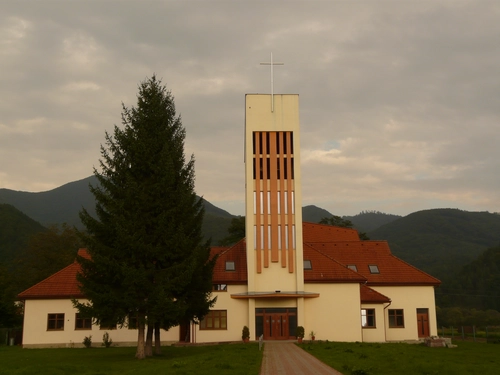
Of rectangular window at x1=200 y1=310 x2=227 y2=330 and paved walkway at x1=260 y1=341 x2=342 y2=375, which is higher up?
rectangular window at x1=200 y1=310 x2=227 y2=330

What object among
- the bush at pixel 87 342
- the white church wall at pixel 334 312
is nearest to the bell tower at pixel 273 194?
the white church wall at pixel 334 312

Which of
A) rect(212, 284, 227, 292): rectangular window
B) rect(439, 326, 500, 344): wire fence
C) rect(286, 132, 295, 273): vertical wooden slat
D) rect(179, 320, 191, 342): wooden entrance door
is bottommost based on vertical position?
rect(439, 326, 500, 344): wire fence

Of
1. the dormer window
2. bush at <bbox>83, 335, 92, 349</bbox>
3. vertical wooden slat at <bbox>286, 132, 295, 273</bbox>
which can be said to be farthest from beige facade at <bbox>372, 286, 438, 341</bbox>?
bush at <bbox>83, 335, 92, 349</bbox>

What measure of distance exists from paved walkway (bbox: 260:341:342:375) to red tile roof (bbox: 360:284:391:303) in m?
12.4

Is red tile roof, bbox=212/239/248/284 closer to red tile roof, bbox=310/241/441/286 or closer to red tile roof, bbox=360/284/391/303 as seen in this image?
red tile roof, bbox=310/241/441/286

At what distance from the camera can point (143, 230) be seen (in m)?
26.1

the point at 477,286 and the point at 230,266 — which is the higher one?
the point at 477,286

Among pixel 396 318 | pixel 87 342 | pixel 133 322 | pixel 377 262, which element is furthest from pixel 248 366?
pixel 377 262

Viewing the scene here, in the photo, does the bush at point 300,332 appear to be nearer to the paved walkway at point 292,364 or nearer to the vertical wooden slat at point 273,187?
the vertical wooden slat at point 273,187

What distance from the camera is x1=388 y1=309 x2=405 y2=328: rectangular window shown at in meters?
41.8

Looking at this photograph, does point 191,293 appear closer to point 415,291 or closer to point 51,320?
point 51,320

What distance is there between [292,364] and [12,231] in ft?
314

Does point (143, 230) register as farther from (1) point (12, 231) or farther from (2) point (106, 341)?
(1) point (12, 231)

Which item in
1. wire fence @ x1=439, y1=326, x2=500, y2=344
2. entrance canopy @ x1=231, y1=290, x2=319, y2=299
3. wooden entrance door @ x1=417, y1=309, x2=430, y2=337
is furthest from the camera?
Result: wire fence @ x1=439, y1=326, x2=500, y2=344
